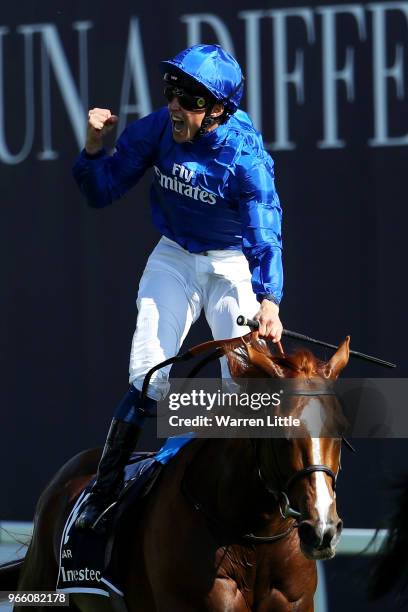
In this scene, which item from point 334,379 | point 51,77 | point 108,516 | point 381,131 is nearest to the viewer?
point 334,379

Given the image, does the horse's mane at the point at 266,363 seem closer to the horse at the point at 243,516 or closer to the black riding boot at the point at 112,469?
the horse at the point at 243,516

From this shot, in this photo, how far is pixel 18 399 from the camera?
5.51 m

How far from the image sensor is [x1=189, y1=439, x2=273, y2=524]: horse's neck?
10.7 ft

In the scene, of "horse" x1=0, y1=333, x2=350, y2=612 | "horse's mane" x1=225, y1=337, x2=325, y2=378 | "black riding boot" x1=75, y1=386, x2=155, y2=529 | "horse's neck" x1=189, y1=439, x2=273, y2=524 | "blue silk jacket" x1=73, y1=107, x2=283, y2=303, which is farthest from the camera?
"black riding boot" x1=75, y1=386, x2=155, y2=529

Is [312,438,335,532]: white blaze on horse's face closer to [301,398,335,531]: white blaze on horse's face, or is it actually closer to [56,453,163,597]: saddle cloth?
[301,398,335,531]: white blaze on horse's face

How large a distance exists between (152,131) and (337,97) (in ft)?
5.04

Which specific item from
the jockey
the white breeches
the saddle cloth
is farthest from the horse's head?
the saddle cloth

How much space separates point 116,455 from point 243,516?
0.57 meters

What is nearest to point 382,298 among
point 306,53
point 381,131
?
point 381,131

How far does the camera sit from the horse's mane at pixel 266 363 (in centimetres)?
314

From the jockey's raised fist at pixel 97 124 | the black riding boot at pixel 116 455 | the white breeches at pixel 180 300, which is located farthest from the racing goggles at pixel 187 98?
the black riding boot at pixel 116 455

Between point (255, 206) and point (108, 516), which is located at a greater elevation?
point (255, 206)

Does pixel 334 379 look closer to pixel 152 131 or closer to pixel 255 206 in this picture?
pixel 255 206

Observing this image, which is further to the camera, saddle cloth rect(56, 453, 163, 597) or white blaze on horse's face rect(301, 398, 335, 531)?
saddle cloth rect(56, 453, 163, 597)
